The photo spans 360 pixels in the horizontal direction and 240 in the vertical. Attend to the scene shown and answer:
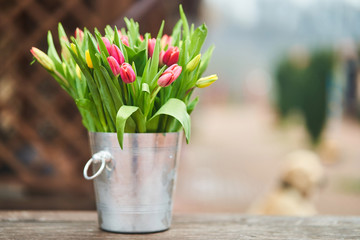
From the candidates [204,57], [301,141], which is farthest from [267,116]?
[204,57]

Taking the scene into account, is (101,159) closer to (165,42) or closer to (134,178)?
(134,178)

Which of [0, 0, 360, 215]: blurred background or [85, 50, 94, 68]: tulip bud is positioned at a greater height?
[0, 0, 360, 215]: blurred background

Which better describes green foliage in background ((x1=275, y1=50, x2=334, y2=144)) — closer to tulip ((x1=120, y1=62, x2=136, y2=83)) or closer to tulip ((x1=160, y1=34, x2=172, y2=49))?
tulip ((x1=160, y1=34, x2=172, y2=49))

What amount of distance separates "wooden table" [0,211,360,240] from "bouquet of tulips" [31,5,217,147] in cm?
13

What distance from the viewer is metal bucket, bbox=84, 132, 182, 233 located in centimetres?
56

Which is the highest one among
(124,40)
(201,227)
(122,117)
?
(124,40)

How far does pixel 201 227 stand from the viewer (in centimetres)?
62

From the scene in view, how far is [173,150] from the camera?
589 mm

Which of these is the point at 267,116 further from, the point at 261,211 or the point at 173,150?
the point at 173,150

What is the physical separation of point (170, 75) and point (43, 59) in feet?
0.56

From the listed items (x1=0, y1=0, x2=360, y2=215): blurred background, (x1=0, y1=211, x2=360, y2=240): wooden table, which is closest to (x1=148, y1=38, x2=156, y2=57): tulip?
Result: (x1=0, y1=211, x2=360, y2=240): wooden table

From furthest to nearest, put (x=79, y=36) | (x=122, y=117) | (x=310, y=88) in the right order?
1. (x=310, y=88)
2. (x=79, y=36)
3. (x=122, y=117)

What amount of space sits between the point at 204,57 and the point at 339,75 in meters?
7.40

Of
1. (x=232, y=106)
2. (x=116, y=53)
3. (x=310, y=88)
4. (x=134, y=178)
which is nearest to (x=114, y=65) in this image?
(x=116, y=53)
